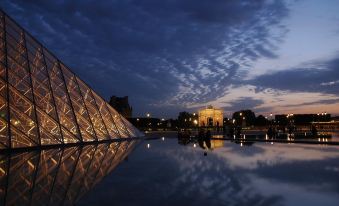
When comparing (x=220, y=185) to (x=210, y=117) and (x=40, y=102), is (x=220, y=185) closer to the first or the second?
(x=40, y=102)

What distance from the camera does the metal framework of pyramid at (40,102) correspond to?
62.6 feet

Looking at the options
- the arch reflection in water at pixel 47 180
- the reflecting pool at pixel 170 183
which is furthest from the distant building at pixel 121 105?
the reflecting pool at pixel 170 183

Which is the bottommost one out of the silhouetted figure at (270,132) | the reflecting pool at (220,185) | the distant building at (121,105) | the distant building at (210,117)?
the reflecting pool at (220,185)

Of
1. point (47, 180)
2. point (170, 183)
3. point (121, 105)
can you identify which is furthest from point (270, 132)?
point (121, 105)

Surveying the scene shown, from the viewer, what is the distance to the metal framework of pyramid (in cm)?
1908

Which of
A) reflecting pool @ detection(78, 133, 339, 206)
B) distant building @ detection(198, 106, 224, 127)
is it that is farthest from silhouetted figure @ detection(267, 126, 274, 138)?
distant building @ detection(198, 106, 224, 127)

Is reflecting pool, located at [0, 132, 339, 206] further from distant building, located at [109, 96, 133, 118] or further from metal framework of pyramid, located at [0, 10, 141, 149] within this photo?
distant building, located at [109, 96, 133, 118]

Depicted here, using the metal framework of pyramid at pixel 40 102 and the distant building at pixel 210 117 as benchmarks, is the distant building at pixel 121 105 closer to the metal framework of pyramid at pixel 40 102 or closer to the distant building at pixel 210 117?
the distant building at pixel 210 117

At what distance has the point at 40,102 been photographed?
22.2 meters

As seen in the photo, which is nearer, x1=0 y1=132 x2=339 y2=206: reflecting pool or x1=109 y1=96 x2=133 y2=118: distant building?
x1=0 y1=132 x2=339 y2=206: reflecting pool

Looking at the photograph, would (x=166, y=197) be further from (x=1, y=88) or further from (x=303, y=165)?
(x=1, y=88)

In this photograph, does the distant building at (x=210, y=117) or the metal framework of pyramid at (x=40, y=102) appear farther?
the distant building at (x=210, y=117)

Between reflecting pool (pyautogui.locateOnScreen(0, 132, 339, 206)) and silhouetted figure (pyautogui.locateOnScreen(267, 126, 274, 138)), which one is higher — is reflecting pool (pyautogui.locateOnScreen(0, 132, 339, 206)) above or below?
below

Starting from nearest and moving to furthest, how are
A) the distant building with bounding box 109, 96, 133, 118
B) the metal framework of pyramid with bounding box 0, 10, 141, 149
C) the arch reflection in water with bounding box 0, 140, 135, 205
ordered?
the arch reflection in water with bounding box 0, 140, 135, 205, the metal framework of pyramid with bounding box 0, 10, 141, 149, the distant building with bounding box 109, 96, 133, 118
